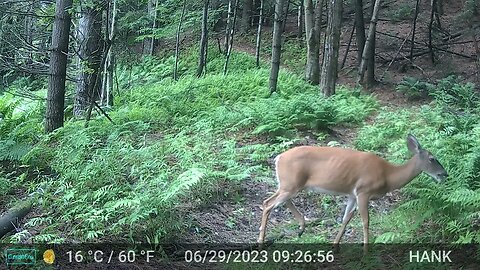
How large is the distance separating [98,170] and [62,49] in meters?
3.14

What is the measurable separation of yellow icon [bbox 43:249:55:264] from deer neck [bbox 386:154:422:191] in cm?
354

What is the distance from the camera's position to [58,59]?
9.42 metres

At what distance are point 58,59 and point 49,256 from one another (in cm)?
492

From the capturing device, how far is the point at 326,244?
5766mm

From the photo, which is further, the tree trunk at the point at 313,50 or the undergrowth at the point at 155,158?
the tree trunk at the point at 313,50

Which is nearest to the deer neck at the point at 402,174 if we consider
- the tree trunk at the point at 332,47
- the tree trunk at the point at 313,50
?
the tree trunk at the point at 332,47

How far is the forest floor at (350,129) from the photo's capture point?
21.0 ft

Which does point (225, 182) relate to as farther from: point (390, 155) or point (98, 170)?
point (390, 155)

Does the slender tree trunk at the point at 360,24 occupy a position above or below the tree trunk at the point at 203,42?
above

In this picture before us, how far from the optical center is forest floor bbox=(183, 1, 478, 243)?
6387mm

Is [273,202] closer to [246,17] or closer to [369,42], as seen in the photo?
[369,42]

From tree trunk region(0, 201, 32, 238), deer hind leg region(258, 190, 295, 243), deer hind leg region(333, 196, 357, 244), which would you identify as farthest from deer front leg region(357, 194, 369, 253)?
tree trunk region(0, 201, 32, 238)

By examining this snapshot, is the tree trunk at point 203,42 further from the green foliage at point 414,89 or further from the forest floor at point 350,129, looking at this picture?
the green foliage at point 414,89

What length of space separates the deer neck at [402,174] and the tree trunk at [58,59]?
638 cm
